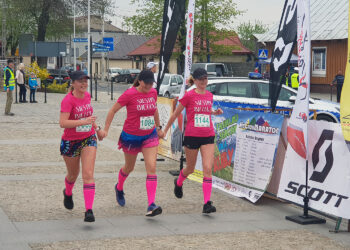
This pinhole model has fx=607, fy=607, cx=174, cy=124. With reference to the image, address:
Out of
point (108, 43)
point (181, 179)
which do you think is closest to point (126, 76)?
point (108, 43)

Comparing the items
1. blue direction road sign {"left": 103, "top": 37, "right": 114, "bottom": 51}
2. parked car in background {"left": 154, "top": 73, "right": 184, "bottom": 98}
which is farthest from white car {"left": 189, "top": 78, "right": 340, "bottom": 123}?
blue direction road sign {"left": 103, "top": 37, "right": 114, "bottom": 51}

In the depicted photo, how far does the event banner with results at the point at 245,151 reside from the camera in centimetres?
821

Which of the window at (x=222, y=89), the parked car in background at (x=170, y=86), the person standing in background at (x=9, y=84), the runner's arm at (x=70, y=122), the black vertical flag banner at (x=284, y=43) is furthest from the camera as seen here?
the parked car in background at (x=170, y=86)

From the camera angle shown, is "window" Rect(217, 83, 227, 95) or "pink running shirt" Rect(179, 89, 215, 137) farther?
"window" Rect(217, 83, 227, 95)

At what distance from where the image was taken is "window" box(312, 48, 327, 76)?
42375 mm

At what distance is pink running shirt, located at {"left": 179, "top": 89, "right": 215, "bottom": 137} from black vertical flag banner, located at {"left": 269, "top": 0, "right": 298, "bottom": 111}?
1.04m

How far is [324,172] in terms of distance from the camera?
713 centimetres

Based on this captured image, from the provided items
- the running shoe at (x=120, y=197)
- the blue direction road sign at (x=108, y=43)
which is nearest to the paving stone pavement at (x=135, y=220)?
the running shoe at (x=120, y=197)

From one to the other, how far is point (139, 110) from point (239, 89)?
8366 millimetres

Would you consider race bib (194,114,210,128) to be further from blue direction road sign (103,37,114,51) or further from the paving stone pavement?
blue direction road sign (103,37,114,51)

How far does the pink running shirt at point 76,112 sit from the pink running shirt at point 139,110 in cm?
57

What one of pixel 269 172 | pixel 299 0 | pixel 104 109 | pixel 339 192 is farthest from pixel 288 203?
pixel 104 109

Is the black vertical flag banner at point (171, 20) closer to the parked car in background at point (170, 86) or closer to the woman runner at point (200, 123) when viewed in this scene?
the woman runner at point (200, 123)

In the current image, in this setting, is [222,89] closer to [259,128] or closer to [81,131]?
[259,128]
